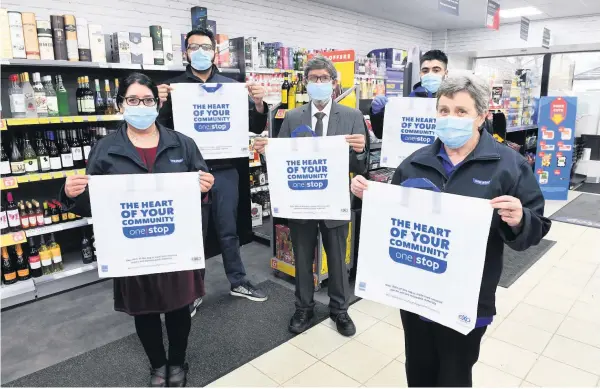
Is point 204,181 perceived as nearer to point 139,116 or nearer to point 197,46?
point 139,116

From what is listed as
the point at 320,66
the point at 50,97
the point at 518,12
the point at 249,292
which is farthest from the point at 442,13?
the point at 50,97

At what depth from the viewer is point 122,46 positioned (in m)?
4.05

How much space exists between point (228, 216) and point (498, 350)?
91.0 inches

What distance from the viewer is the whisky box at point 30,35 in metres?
3.50

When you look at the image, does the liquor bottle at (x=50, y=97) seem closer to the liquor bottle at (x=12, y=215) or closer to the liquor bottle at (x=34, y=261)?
the liquor bottle at (x=12, y=215)

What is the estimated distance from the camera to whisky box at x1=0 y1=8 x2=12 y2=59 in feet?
11.1

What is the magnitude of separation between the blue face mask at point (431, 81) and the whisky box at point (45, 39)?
319 cm

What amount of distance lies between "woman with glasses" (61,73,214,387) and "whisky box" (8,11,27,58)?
206 centimetres

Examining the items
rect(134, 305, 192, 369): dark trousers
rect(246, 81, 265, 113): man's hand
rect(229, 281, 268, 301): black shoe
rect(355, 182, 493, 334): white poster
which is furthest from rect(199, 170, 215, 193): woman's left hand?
rect(229, 281, 268, 301): black shoe

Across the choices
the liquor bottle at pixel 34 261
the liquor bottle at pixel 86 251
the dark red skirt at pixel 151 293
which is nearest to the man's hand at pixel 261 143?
the dark red skirt at pixel 151 293

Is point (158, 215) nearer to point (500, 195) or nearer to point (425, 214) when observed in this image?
point (425, 214)

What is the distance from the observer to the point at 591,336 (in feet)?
10.3

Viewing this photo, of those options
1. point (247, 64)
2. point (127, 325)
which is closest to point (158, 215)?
point (127, 325)

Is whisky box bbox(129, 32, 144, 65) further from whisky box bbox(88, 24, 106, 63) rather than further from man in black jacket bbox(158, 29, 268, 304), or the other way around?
man in black jacket bbox(158, 29, 268, 304)
